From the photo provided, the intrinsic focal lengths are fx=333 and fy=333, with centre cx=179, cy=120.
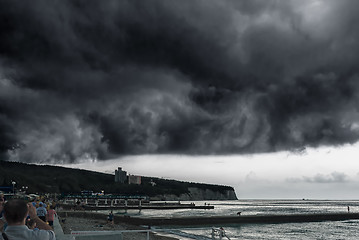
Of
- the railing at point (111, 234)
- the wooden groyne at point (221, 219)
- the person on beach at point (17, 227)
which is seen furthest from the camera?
the wooden groyne at point (221, 219)

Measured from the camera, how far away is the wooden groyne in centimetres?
5816

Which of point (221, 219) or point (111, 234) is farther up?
point (111, 234)

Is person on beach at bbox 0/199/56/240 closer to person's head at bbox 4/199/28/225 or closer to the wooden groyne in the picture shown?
person's head at bbox 4/199/28/225

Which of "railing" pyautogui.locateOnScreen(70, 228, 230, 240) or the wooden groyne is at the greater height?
"railing" pyautogui.locateOnScreen(70, 228, 230, 240)

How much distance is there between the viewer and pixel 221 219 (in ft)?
212

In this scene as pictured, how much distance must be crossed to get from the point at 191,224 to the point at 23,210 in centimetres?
5894

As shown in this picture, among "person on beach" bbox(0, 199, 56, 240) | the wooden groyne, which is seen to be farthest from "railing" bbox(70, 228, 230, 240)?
the wooden groyne

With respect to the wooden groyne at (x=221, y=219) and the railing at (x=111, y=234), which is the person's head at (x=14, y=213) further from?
the wooden groyne at (x=221, y=219)

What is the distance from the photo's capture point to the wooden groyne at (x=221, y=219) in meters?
58.2

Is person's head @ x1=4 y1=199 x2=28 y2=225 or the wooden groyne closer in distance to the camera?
person's head @ x1=4 y1=199 x2=28 y2=225

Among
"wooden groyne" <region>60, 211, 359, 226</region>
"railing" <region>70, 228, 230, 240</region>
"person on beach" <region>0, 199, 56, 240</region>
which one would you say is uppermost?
"person on beach" <region>0, 199, 56, 240</region>

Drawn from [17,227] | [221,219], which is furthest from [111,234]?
[221,219]

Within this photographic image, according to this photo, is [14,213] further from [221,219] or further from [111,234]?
[221,219]

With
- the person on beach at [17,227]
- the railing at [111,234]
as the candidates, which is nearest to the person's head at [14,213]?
the person on beach at [17,227]
